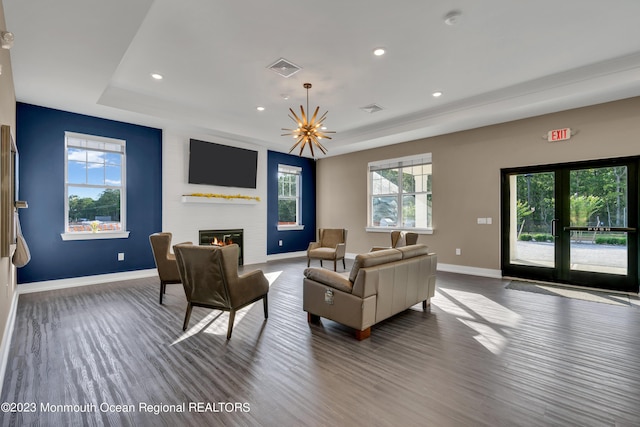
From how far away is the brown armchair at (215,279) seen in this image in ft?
9.82

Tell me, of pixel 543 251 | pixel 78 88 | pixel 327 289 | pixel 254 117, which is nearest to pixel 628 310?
pixel 543 251

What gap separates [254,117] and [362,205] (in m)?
3.69

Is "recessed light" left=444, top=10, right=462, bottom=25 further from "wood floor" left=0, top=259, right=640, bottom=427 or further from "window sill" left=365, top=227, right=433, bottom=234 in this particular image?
"window sill" left=365, top=227, right=433, bottom=234

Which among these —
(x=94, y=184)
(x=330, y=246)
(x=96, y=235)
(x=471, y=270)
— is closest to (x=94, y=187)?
(x=94, y=184)

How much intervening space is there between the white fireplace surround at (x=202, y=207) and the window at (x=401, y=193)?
289cm

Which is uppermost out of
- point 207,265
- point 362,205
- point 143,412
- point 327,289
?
point 362,205

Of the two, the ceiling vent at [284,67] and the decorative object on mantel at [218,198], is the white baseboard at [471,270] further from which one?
the ceiling vent at [284,67]

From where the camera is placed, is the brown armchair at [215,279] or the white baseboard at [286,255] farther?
the white baseboard at [286,255]

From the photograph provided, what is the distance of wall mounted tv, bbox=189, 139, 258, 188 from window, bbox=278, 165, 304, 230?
1.11 m

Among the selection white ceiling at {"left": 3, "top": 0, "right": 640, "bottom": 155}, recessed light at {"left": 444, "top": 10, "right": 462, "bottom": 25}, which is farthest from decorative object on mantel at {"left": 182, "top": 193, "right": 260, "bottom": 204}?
recessed light at {"left": 444, "top": 10, "right": 462, "bottom": 25}

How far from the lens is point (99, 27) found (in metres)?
2.84

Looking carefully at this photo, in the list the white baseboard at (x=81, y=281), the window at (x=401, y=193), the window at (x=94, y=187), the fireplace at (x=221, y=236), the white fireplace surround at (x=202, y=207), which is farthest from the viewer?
the window at (x=401, y=193)

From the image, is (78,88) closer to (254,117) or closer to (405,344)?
(254,117)

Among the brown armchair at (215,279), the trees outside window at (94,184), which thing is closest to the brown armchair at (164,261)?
the brown armchair at (215,279)
